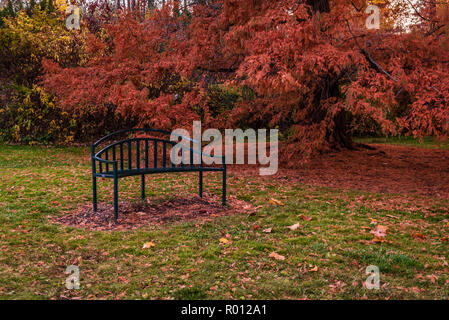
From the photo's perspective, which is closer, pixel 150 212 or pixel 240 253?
pixel 240 253

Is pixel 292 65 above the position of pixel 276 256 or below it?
above

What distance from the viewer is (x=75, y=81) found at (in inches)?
371

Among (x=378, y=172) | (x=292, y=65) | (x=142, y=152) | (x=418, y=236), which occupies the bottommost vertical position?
(x=418, y=236)

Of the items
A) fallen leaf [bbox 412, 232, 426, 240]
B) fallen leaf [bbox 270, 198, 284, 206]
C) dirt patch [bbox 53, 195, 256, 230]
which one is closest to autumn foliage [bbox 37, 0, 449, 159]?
fallen leaf [bbox 270, 198, 284, 206]

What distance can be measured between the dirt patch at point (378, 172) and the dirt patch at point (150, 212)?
8.07ft

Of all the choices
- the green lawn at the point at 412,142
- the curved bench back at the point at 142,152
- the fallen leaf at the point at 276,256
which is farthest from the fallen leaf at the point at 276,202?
the green lawn at the point at 412,142

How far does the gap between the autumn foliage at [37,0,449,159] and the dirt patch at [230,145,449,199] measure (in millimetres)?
554

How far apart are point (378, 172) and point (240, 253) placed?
18.5 ft

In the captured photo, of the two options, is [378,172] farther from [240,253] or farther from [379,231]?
[240,253]

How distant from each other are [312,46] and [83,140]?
27.4ft

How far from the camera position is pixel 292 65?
24.0 ft

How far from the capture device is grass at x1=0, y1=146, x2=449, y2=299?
3.00 meters

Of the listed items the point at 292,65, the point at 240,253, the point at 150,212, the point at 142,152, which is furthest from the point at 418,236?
the point at 142,152

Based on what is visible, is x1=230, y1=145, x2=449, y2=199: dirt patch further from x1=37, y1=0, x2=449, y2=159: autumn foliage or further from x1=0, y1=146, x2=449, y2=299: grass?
x1=0, y1=146, x2=449, y2=299: grass
